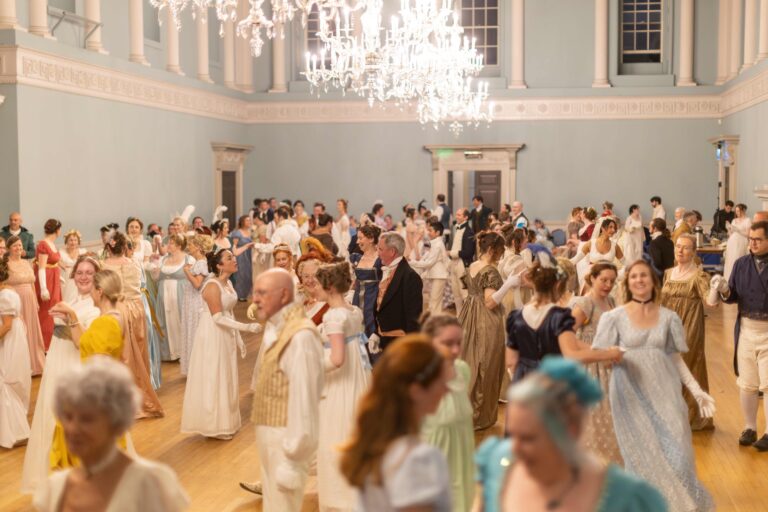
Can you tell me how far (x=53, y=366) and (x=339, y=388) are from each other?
1.76 meters

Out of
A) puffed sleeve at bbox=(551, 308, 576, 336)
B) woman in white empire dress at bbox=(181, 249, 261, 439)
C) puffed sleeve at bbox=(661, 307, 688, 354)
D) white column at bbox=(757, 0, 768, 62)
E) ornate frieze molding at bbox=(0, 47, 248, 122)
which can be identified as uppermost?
white column at bbox=(757, 0, 768, 62)

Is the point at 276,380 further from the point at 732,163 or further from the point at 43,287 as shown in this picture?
the point at 732,163

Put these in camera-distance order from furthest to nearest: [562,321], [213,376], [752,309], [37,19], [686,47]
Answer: [686,47] < [37,19] < [213,376] < [752,309] < [562,321]

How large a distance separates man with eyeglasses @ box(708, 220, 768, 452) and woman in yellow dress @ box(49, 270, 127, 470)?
157 inches

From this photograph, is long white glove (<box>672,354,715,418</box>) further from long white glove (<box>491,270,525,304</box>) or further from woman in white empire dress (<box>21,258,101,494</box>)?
woman in white empire dress (<box>21,258,101,494</box>)

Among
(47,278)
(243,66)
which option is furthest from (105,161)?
(243,66)

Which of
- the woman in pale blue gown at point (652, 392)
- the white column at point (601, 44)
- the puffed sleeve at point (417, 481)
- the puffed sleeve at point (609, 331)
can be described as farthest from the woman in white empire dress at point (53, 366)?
the white column at point (601, 44)

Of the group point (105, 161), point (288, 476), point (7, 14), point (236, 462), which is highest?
point (7, 14)

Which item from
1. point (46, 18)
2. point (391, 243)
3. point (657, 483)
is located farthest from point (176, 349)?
point (657, 483)

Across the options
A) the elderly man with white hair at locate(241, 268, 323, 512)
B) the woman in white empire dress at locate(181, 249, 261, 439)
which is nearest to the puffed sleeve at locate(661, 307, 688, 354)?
the elderly man with white hair at locate(241, 268, 323, 512)

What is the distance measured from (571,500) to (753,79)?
57.2ft

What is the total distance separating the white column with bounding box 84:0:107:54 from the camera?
16.0 m

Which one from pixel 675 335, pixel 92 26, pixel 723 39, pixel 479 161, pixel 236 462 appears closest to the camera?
pixel 675 335

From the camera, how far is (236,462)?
24.0 feet
